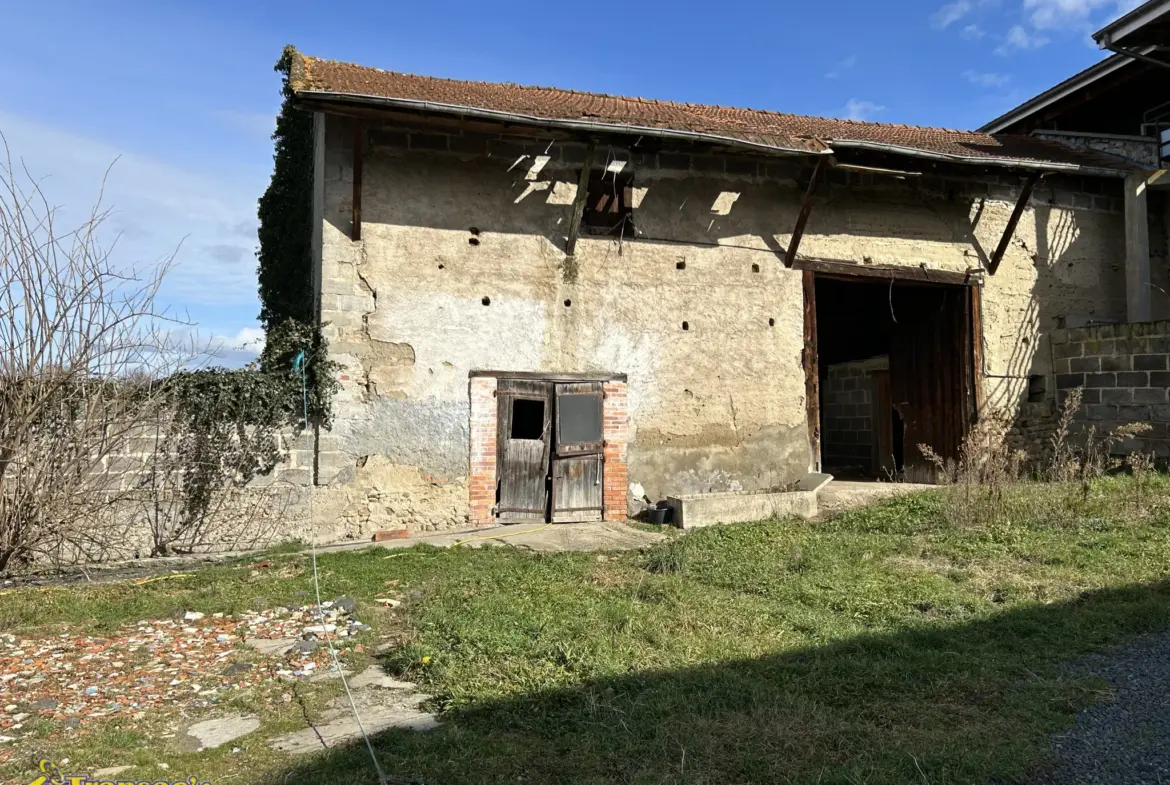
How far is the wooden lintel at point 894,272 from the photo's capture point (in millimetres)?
11163

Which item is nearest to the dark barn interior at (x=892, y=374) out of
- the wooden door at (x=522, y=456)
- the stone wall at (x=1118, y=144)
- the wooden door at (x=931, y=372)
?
the wooden door at (x=931, y=372)

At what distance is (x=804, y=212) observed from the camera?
10641mm

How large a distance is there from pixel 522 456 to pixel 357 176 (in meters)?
3.88

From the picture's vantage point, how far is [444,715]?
3748 millimetres

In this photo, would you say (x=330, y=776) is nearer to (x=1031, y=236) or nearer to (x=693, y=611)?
(x=693, y=611)

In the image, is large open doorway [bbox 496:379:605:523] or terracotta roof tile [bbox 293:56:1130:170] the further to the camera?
large open doorway [bbox 496:379:605:523]

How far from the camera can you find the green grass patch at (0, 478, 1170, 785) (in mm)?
3205

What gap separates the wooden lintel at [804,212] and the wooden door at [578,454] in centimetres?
334

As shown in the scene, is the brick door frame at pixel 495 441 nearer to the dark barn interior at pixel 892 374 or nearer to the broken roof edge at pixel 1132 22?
the dark barn interior at pixel 892 374

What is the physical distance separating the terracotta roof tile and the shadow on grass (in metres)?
6.88

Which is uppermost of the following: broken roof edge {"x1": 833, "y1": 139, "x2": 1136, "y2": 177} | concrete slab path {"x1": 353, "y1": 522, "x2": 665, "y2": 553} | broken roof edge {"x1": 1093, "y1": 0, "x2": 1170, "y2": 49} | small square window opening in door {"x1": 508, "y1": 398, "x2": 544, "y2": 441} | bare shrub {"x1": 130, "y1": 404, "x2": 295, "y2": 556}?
broken roof edge {"x1": 1093, "y1": 0, "x2": 1170, "y2": 49}

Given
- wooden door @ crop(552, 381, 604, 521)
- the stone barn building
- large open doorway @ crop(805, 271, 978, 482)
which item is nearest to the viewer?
the stone barn building

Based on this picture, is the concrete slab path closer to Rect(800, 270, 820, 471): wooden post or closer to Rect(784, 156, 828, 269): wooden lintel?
Rect(800, 270, 820, 471): wooden post

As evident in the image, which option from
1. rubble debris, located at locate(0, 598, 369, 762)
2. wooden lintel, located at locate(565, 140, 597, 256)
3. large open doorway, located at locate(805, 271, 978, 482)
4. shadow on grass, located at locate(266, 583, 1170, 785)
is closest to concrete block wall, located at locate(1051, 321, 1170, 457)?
large open doorway, located at locate(805, 271, 978, 482)
